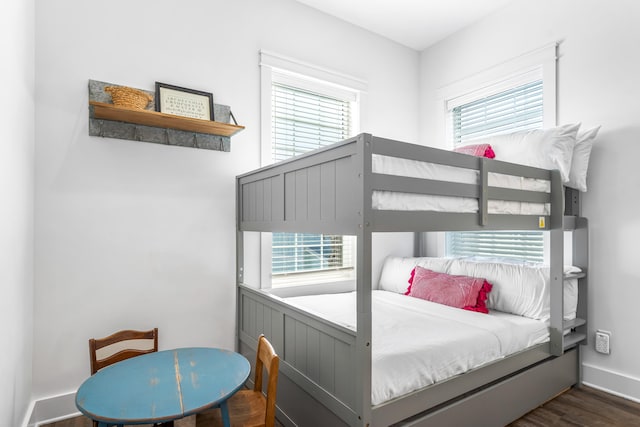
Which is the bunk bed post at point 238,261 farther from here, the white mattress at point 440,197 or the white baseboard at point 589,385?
the white mattress at point 440,197

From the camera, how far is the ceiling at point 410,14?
2947 millimetres

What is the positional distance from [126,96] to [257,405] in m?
1.78

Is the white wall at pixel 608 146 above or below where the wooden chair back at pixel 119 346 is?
above

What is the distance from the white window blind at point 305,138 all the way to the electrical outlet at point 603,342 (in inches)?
71.9

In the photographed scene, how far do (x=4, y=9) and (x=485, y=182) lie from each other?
7.45 ft

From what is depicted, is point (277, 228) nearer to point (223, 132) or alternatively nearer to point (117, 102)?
point (223, 132)

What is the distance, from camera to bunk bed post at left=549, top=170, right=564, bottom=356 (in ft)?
7.39

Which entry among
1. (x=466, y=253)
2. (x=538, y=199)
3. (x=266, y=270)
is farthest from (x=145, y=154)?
(x=466, y=253)

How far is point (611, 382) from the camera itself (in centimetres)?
237

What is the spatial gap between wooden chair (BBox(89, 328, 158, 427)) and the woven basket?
4.12 ft

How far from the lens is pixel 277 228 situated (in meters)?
2.07

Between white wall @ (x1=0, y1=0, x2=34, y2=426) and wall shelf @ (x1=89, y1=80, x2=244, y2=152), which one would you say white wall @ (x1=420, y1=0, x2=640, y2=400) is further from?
white wall @ (x1=0, y1=0, x2=34, y2=426)

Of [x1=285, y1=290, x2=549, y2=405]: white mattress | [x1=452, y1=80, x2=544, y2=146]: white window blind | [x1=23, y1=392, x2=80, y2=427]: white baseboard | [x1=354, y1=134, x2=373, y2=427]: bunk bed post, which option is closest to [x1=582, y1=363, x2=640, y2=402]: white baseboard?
[x1=285, y1=290, x2=549, y2=405]: white mattress

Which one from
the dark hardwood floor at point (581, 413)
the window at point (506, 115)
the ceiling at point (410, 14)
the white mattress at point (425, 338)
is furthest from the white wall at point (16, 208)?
the window at point (506, 115)
